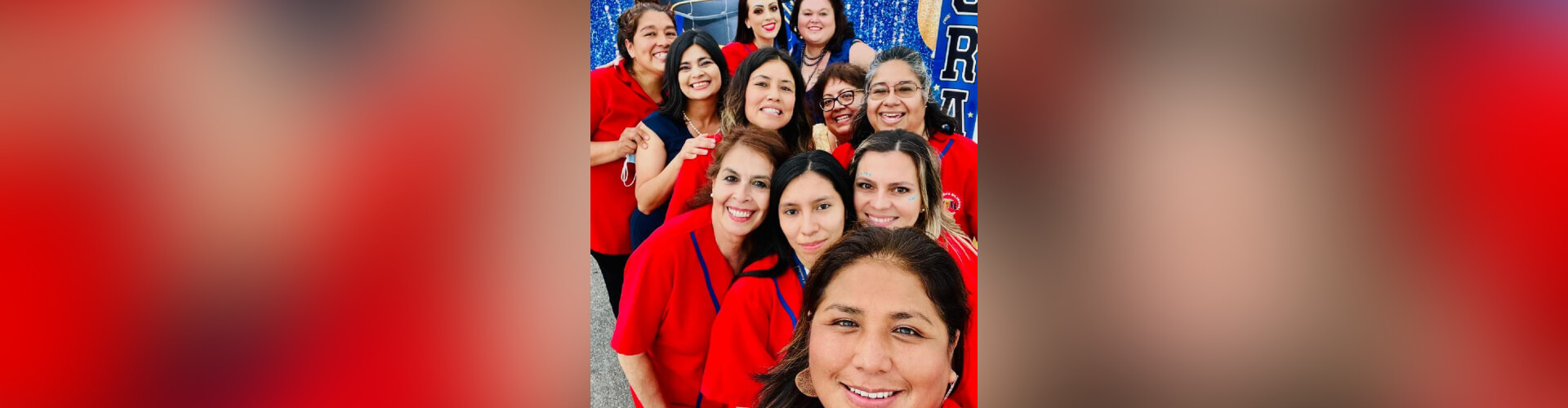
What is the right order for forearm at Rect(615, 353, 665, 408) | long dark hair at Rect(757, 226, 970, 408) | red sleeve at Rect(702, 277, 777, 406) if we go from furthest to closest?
forearm at Rect(615, 353, 665, 408) → red sleeve at Rect(702, 277, 777, 406) → long dark hair at Rect(757, 226, 970, 408)

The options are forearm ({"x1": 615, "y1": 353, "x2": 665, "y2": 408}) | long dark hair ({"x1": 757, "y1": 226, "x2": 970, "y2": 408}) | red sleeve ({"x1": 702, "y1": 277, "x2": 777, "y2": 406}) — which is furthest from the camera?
forearm ({"x1": 615, "y1": 353, "x2": 665, "y2": 408})

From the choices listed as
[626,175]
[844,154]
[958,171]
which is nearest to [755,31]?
[844,154]

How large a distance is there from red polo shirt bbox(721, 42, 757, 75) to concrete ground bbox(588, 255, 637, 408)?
60cm

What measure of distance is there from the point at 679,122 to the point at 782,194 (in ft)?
1.03

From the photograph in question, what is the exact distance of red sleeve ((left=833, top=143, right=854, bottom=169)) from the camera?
269 cm

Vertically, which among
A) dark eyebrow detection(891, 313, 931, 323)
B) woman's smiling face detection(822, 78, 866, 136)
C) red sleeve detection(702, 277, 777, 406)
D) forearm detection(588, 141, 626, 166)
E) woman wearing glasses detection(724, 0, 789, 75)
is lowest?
red sleeve detection(702, 277, 777, 406)

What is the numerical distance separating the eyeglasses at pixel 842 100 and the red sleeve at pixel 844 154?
0.30 feet

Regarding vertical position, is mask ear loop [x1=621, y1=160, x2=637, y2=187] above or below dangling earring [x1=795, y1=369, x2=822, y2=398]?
above

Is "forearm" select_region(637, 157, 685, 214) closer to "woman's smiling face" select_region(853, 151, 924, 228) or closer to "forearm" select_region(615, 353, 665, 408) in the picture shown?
"forearm" select_region(615, 353, 665, 408)

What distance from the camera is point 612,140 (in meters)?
2.86

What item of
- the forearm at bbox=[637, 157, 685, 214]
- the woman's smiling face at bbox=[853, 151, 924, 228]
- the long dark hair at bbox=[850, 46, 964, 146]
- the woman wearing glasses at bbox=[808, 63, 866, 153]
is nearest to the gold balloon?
the long dark hair at bbox=[850, 46, 964, 146]

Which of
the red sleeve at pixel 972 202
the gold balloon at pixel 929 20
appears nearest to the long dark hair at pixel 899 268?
the red sleeve at pixel 972 202

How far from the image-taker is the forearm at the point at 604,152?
112 inches
